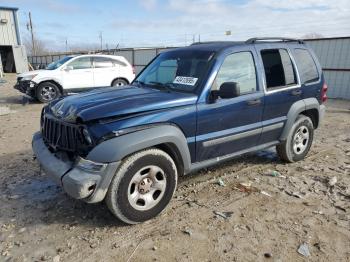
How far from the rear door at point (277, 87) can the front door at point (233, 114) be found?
17 centimetres

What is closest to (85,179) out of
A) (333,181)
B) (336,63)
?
(333,181)

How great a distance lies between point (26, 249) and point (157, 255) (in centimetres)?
128

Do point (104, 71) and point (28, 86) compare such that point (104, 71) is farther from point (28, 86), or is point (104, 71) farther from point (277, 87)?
point (277, 87)

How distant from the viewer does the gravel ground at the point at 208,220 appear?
3.21 metres

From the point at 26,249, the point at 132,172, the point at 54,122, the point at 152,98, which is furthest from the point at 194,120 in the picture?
the point at 26,249

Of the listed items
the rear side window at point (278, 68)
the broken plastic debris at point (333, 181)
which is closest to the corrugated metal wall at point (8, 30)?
the rear side window at point (278, 68)

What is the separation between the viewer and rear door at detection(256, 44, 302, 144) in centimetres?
470

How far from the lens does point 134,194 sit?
142 inches

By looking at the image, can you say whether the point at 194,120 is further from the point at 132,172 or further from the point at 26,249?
the point at 26,249

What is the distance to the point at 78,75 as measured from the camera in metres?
12.1

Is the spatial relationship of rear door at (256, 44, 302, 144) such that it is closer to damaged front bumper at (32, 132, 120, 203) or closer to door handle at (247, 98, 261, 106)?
door handle at (247, 98, 261, 106)

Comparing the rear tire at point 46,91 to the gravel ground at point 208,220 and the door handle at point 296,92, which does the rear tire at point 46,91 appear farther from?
the door handle at point 296,92

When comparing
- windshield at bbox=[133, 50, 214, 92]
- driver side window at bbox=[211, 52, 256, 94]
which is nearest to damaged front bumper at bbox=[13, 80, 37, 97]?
windshield at bbox=[133, 50, 214, 92]

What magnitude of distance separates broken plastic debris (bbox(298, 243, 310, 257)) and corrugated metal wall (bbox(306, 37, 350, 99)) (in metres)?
11.1
